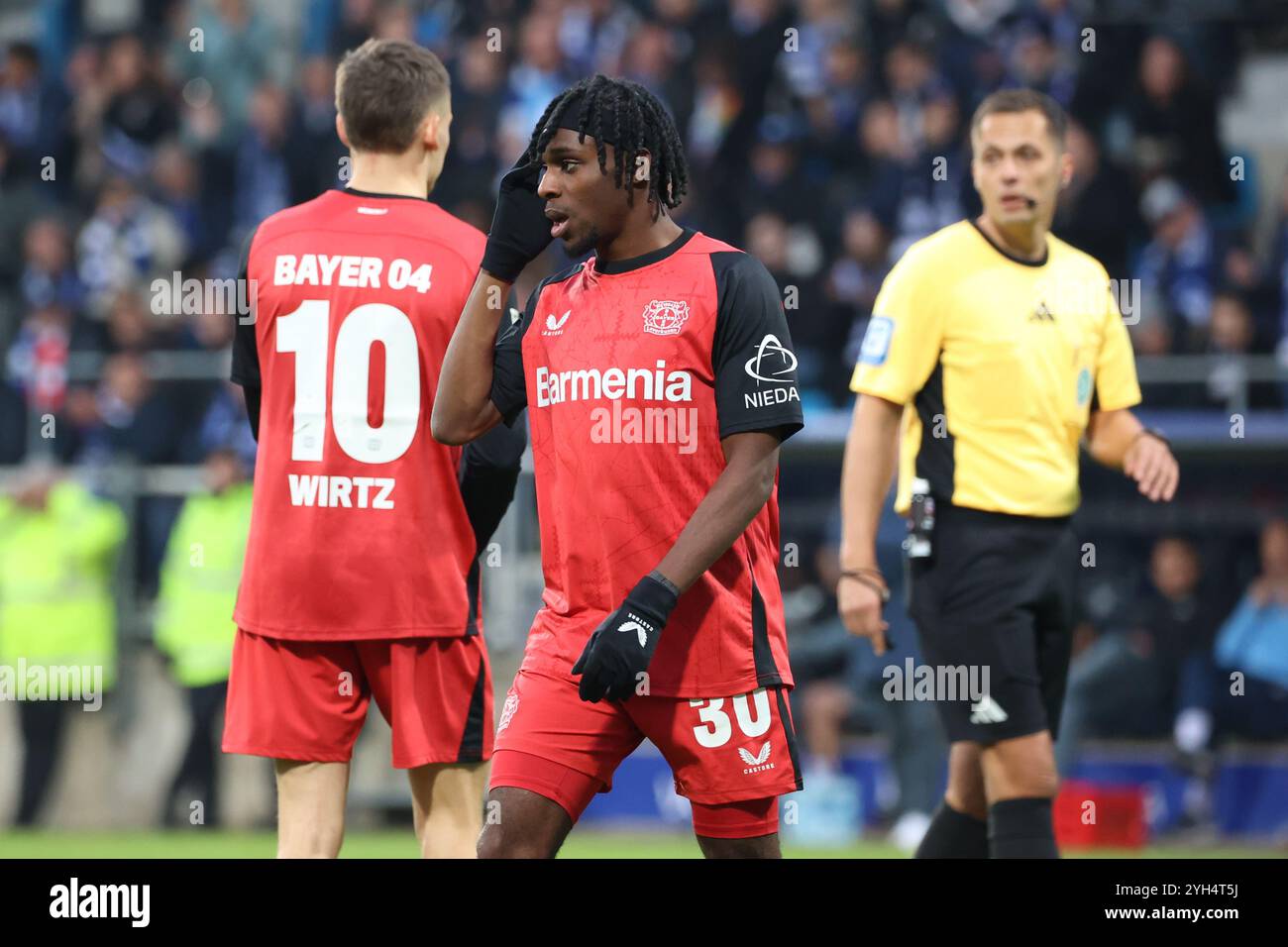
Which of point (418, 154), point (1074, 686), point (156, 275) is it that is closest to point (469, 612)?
point (418, 154)

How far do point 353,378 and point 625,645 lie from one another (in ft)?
4.25

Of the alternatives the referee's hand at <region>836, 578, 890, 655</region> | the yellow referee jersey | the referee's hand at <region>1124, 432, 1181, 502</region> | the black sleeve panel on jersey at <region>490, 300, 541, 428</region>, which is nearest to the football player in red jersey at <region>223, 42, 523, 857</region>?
the black sleeve panel on jersey at <region>490, 300, 541, 428</region>

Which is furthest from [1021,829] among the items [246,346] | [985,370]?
[246,346]

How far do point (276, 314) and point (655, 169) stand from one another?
1.15 meters

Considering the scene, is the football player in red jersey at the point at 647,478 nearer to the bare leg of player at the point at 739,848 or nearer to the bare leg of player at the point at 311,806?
the bare leg of player at the point at 739,848

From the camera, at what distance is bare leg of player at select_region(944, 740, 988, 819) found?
227 inches

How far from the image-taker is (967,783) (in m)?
5.79

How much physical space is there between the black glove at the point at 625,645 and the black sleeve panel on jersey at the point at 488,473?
3.53 ft

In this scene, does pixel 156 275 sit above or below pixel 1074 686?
above

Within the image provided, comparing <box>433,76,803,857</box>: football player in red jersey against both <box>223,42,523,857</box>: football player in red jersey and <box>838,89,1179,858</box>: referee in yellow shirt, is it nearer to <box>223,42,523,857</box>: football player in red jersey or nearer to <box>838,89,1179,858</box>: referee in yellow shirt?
<box>223,42,523,857</box>: football player in red jersey

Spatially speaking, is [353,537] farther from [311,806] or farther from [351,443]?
[311,806]

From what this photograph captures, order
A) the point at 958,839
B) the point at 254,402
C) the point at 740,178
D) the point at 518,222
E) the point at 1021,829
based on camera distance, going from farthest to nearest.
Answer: the point at 740,178 → the point at 958,839 → the point at 1021,829 → the point at 254,402 → the point at 518,222

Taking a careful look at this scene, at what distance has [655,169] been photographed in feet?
14.1
